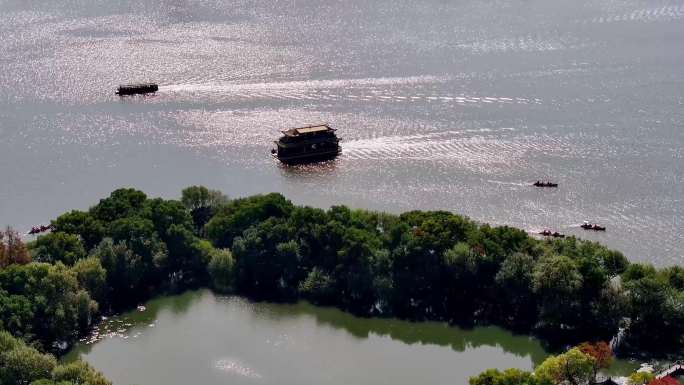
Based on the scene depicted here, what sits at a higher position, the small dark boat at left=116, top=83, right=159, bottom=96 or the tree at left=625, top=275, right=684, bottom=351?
the small dark boat at left=116, top=83, right=159, bottom=96

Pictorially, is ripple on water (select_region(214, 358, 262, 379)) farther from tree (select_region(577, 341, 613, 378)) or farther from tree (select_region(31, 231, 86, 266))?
tree (select_region(577, 341, 613, 378))

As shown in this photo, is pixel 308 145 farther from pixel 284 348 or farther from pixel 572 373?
pixel 572 373

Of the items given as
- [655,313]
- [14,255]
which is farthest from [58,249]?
[655,313]

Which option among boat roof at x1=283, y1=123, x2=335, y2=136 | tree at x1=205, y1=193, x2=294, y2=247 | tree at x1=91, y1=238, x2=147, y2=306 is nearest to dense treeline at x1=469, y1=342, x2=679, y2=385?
tree at x1=205, y1=193, x2=294, y2=247

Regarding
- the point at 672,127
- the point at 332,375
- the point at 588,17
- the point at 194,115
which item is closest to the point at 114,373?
the point at 332,375

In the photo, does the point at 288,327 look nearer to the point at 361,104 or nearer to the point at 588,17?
the point at 361,104
